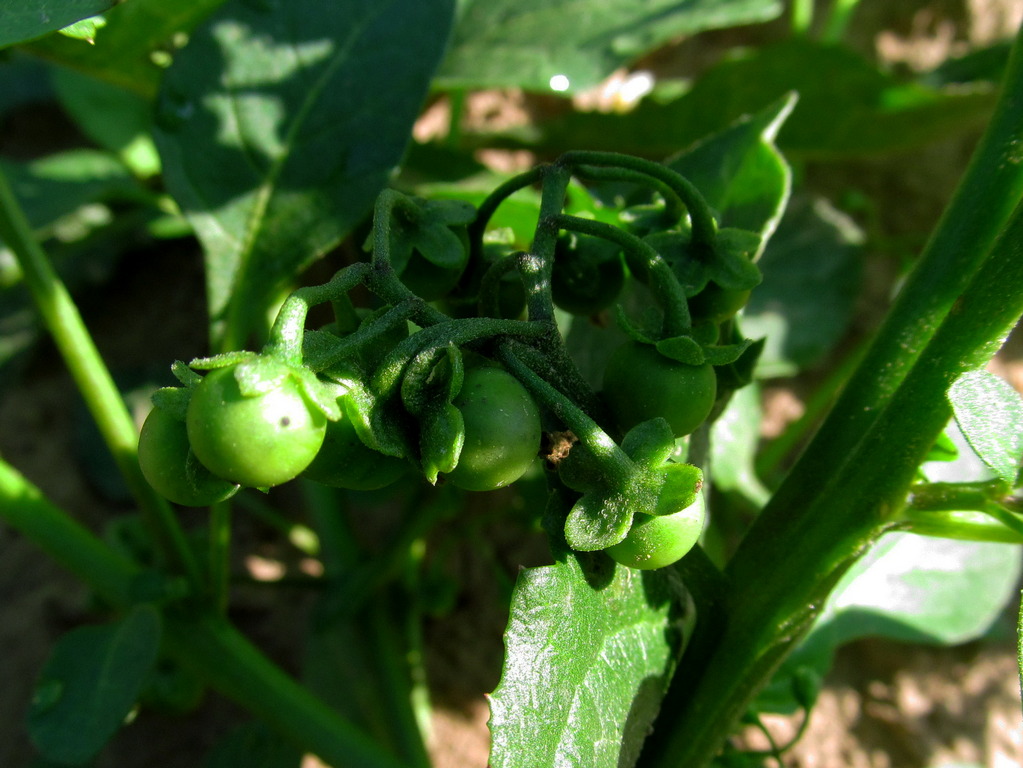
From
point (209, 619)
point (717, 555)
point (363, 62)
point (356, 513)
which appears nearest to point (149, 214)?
point (356, 513)

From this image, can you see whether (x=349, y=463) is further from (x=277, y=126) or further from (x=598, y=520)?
(x=277, y=126)

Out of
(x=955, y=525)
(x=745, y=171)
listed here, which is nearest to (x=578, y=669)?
(x=955, y=525)

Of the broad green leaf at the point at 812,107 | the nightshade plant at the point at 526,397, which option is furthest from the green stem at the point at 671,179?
the broad green leaf at the point at 812,107

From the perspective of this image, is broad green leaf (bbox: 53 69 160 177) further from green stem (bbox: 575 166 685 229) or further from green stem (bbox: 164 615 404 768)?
green stem (bbox: 575 166 685 229)

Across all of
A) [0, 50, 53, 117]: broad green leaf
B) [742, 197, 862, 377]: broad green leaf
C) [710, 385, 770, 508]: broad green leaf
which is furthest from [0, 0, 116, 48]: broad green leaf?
[0, 50, 53, 117]: broad green leaf

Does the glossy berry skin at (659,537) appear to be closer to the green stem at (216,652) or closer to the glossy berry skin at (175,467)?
the glossy berry skin at (175,467)

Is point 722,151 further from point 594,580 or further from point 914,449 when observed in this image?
point 594,580
